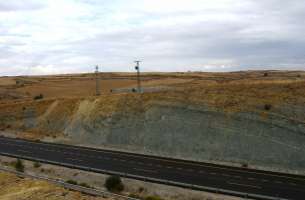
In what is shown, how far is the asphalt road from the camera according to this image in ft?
130

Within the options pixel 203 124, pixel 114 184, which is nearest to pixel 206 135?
pixel 203 124

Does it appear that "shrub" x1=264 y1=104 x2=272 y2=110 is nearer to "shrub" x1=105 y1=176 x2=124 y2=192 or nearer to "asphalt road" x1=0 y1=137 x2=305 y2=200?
"asphalt road" x1=0 y1=137 x2=305 y2=200

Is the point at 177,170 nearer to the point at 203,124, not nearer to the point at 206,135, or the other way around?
the point at 206,135

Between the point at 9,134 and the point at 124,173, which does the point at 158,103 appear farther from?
the point at 9,134

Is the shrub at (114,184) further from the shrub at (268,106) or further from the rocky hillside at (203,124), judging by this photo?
the shrub at (268,106)

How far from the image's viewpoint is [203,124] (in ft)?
204

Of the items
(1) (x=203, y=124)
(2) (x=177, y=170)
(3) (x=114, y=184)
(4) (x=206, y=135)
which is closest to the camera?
(3) (x=114, y=184)

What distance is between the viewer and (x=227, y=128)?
59.2 metres

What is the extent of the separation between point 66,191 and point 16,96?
105 meters

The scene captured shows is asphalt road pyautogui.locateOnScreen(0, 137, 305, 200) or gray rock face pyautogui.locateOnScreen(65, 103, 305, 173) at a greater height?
gray rock face pyautogui.locateOnScreen(65, 103, 305, 173)

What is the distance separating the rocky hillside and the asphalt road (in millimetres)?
4298

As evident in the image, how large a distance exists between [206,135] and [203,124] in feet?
7.29

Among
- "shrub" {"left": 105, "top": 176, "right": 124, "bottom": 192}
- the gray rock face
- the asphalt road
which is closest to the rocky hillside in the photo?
the gray rock face

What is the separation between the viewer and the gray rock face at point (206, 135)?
5306cm
